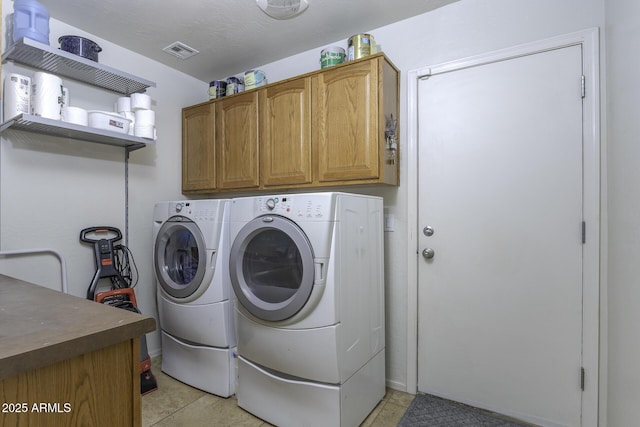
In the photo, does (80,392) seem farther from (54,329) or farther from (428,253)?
(428,253)

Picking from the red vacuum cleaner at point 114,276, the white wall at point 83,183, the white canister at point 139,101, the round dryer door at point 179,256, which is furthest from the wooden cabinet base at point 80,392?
the white canister at point 139,101

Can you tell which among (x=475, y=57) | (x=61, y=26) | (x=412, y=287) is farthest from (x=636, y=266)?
(x=61, y=26)

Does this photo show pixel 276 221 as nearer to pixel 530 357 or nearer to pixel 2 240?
pixel 530 357

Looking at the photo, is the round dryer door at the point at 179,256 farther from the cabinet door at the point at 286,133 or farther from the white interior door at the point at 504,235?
the white interior door at the point at 504,235

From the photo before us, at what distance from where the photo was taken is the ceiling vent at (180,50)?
238 cm

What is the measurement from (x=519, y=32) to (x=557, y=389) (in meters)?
1.92

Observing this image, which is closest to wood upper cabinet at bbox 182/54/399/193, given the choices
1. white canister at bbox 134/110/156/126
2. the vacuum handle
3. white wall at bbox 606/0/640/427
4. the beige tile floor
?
white canister at bbox 134/110/156/126

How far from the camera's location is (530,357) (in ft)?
5.68

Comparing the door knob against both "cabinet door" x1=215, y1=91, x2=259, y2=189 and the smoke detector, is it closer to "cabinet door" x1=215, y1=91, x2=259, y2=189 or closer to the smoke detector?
"cabinet door" x1=215, y1=91, x2=259, y2=189

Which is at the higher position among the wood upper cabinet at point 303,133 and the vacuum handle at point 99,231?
the wood upper cabinet at point 303,133

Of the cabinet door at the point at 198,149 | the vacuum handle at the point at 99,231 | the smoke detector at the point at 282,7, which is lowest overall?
the vacuum handle at the point at 99,231

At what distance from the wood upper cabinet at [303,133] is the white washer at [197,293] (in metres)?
0.48

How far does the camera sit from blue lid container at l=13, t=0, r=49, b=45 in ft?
5.70

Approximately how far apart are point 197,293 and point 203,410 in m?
0.68
